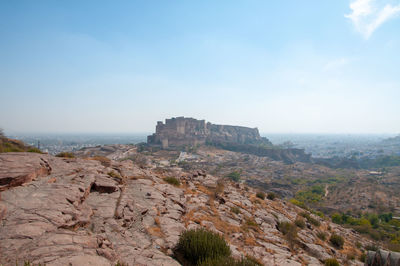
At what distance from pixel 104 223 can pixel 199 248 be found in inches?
110

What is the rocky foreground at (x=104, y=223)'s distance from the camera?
3727mm

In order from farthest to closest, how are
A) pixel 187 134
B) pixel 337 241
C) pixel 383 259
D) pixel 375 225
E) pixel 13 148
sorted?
pixel 187 134 → pixel 375 225 → pixel 13 148 → pixel 337 241 → pixel 383 259

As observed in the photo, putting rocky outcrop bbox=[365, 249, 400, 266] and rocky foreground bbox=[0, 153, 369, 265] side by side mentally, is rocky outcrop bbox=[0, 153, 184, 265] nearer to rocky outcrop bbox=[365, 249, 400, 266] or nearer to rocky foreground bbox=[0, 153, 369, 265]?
rocky foreground bbox=[0, 153, 369, 265]

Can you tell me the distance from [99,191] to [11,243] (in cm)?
446

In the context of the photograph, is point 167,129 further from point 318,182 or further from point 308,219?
Result: point 308,219

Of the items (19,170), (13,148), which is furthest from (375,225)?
(13,148)

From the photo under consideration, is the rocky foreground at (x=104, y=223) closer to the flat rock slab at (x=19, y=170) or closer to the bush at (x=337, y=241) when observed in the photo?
the flat rock slab at (x=19, y=170)

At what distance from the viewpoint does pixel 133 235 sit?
5.55 m

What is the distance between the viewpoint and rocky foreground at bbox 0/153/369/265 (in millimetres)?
3727

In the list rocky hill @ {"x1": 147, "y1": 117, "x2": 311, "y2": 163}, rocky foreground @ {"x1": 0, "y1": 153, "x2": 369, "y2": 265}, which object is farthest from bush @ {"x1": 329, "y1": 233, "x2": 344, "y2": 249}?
rocky hill @ {"x1": 147, "y1": 117, "x2": 311, "y2": 163}

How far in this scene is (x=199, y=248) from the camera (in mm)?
5105

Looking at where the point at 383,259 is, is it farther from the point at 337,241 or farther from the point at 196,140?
the point at 196,140

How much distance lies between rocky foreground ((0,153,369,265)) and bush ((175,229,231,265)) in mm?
342

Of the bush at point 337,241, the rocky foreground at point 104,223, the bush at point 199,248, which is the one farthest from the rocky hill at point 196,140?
the bush at point 199,248
